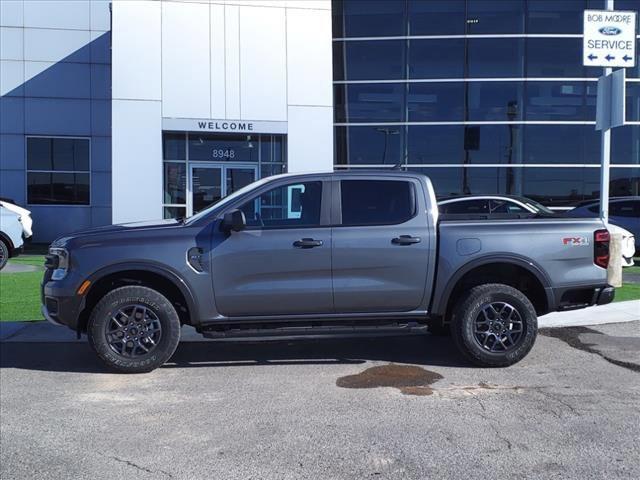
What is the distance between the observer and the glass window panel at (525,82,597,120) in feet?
64.1

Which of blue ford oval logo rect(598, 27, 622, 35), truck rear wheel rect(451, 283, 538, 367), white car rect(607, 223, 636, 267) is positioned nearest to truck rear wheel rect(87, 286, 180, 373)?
truck rear wheel rect(451, 283, 538, 367)

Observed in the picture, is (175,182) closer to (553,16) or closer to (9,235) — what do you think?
(9,235)

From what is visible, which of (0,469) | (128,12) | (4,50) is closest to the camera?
(0,469)

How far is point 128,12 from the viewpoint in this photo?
1648cm

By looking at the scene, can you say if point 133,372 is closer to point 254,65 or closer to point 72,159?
point 254,65

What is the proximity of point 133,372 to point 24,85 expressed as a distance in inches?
698

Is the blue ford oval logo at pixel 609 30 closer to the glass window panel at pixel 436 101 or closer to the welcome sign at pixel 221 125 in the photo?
the welcome sign at pixel 221 125

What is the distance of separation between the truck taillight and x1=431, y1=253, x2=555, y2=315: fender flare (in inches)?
23.0

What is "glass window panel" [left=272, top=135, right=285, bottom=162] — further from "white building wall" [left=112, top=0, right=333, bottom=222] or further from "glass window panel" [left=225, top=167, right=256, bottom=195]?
"glass window panel" [left=225, top=167, right=256, bottom=195]

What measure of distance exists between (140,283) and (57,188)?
1662cm

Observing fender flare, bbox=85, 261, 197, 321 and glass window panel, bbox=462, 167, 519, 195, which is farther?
glass window panel, bbox=462, 167, 519, 195

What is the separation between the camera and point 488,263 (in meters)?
6.56

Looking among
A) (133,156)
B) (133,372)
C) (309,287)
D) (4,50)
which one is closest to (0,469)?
(133,372)

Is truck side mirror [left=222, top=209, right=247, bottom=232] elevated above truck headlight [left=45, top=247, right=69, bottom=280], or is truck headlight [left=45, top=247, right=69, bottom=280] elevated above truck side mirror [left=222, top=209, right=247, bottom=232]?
truck side mirror [left=222, top=209, right=247, bottom=232]
